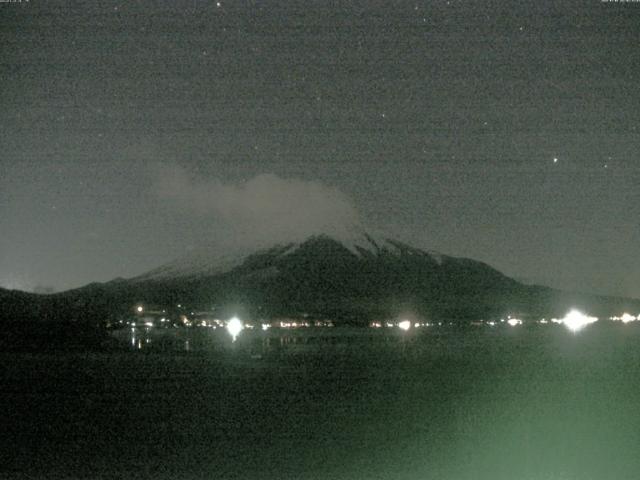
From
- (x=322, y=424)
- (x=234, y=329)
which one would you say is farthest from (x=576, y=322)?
(x=322, y=424)

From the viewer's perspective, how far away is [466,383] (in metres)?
23.0

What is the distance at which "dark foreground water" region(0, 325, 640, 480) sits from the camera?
11.5 meters

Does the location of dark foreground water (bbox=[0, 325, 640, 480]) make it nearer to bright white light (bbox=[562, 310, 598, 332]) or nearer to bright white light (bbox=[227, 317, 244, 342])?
bright white light (bbox=[227, 317, 244, 342])

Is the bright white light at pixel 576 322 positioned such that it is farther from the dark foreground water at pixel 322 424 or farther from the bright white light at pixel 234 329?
the dark foreground water at pixel 322 424

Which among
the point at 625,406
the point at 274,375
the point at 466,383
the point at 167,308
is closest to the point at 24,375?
the point at 274,375

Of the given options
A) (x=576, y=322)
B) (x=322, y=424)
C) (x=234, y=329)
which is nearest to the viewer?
(x=322, y=424)

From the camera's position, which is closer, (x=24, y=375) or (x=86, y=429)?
(x=86, y=429)

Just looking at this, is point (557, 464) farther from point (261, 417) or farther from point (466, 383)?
point (466, 383)

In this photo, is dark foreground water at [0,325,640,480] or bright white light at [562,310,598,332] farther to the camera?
bright white light at [562,310,598,332]

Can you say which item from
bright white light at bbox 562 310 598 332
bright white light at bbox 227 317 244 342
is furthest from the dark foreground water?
bright white light at bbox 562 310 598 332

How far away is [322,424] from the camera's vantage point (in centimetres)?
1516

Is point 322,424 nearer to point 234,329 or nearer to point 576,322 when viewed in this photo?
point 234,329

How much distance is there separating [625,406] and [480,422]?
3961 millimetres

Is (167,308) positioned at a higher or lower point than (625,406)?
higher
